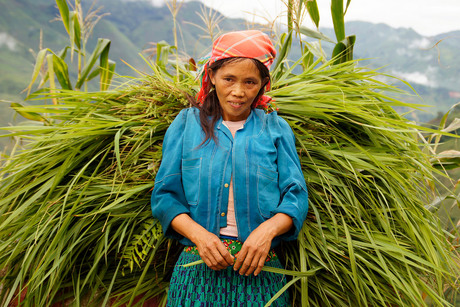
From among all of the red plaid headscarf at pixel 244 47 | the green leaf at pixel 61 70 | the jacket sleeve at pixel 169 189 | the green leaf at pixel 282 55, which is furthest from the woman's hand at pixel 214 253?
the green leaf at pixel 61 70

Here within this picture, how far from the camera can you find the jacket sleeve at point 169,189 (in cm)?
105

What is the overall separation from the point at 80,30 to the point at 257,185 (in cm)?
179

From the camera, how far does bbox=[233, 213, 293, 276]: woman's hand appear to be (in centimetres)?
96

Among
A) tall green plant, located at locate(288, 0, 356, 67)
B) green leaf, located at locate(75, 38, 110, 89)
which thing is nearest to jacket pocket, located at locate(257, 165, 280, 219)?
tall green plant, located at locate(288, 0, 356, 67)

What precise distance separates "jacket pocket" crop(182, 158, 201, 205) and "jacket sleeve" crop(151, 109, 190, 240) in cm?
2

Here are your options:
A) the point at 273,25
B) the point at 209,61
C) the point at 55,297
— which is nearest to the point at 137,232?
the point at 55,297

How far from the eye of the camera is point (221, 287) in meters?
1.03

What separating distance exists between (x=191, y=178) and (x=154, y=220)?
0.87 ft

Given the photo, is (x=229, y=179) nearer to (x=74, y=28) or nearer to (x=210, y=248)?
(x=210, y=248)

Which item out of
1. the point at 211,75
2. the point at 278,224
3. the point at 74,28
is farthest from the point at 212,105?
the point at 74,28

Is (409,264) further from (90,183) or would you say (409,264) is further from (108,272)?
(90,183)

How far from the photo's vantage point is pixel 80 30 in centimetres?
225

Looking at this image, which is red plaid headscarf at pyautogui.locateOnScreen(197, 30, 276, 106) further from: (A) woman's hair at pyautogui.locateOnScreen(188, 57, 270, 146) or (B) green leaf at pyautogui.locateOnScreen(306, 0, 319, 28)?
(B) green leaf at pyautogui.locateOnScreen(306, 0, 319, 28)

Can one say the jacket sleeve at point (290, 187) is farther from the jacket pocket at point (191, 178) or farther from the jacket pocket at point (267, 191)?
the jacket pocket at point (191, 178)
